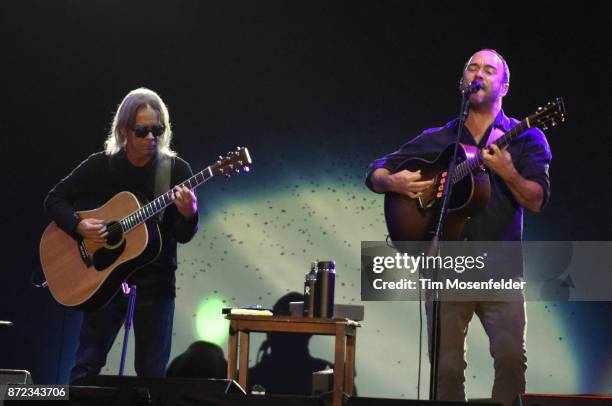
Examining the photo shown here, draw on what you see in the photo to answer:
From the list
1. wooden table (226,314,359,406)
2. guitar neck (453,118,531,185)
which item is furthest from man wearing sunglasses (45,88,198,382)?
guitar neck (453,118,531,185)

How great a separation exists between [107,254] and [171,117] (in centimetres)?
148

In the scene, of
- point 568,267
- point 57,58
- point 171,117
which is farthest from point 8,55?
point 568,267

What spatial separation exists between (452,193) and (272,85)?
2147 mm

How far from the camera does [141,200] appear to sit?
176 inches

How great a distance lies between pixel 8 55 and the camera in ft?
18.6

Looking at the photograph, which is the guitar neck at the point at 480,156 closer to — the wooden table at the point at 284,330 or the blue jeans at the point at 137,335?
the wooden table at the point at 284,330

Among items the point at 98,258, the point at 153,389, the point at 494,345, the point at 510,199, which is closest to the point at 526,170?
the point at 510,199

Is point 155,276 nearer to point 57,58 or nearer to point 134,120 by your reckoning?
point 134,120

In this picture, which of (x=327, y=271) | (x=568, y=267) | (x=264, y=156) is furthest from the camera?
(x=264, y=156)

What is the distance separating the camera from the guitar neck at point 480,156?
3.58 metres

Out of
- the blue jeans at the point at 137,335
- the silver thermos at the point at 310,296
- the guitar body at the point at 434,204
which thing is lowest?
the blue jeans at the point at 137,335

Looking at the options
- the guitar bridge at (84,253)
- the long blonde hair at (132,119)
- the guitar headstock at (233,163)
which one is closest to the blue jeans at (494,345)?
the guitar headstock at (233,163)

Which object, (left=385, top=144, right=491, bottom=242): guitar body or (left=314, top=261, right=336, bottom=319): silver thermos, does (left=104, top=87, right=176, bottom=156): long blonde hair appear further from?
(left=385, top=144, right=491, bottom=242): guitar body

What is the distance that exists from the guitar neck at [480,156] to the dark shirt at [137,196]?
1.50 m
